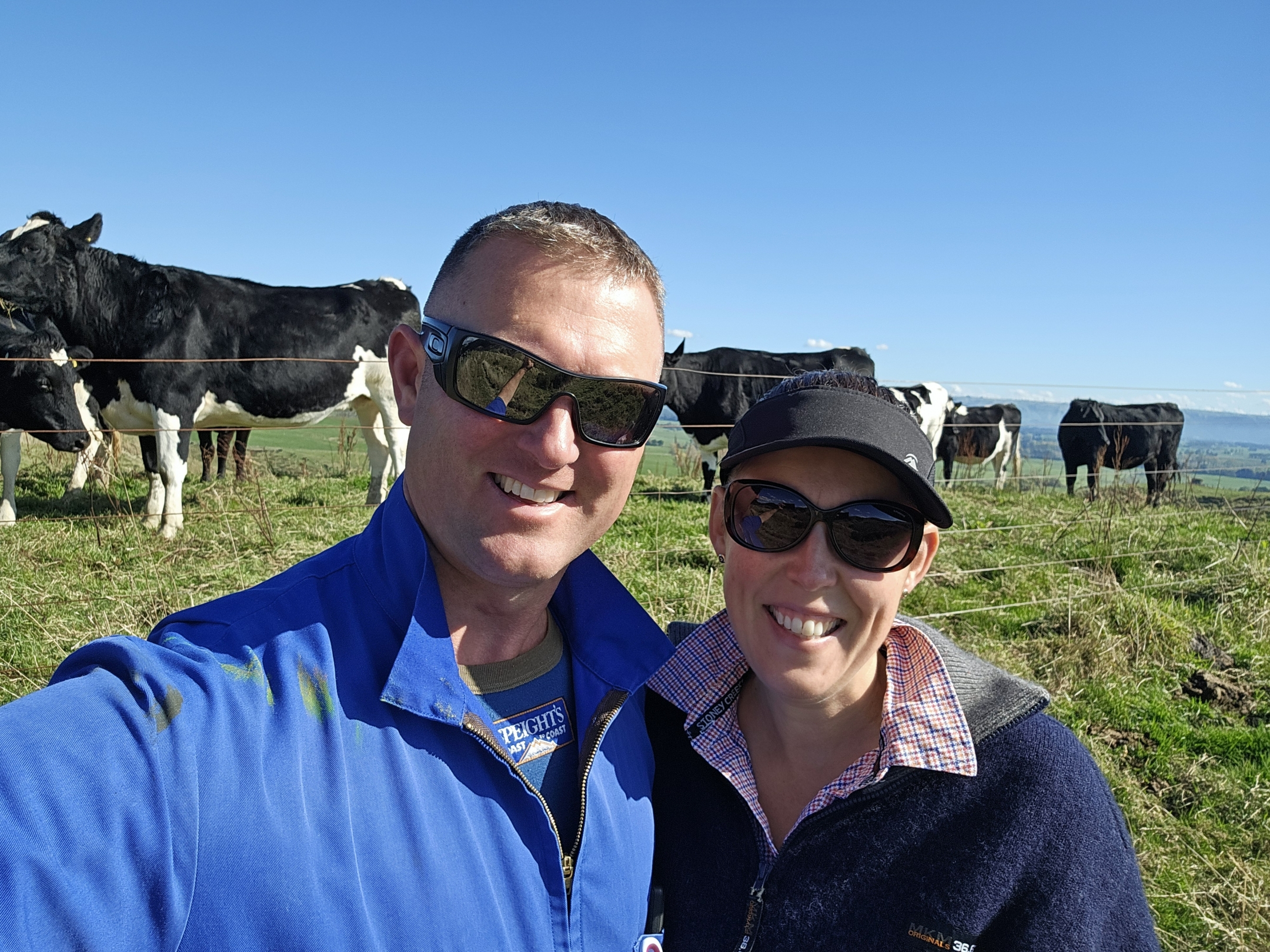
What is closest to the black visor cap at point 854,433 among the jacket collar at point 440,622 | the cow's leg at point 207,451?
the jacket collar at point 440,622

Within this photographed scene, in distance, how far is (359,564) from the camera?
142 centimetres

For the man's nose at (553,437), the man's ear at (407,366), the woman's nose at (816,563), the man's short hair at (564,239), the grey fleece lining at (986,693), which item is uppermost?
the man's short hair at (564,239)

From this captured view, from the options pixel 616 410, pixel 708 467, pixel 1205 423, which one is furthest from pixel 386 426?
pixel 1205 423

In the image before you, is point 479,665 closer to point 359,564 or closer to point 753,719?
point 359,564

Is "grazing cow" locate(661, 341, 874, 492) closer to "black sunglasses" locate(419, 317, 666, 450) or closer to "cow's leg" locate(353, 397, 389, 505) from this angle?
"cow's leg" locate(353, 397, 389, 505)

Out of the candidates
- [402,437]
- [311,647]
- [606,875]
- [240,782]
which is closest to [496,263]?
[311,647]

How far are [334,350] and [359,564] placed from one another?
8.20 m

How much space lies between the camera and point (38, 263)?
7.30 meters

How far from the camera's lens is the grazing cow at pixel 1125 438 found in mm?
15625

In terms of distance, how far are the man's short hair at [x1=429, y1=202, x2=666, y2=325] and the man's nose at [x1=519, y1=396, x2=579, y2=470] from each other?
0.26m

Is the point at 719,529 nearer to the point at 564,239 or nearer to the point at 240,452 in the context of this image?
the point at 564,239

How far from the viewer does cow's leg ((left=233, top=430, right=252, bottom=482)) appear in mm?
9312

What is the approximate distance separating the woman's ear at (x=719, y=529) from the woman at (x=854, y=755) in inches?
0.7

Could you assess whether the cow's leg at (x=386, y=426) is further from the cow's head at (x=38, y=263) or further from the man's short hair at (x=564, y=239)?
the man's short hair at (x=564, y=239)
